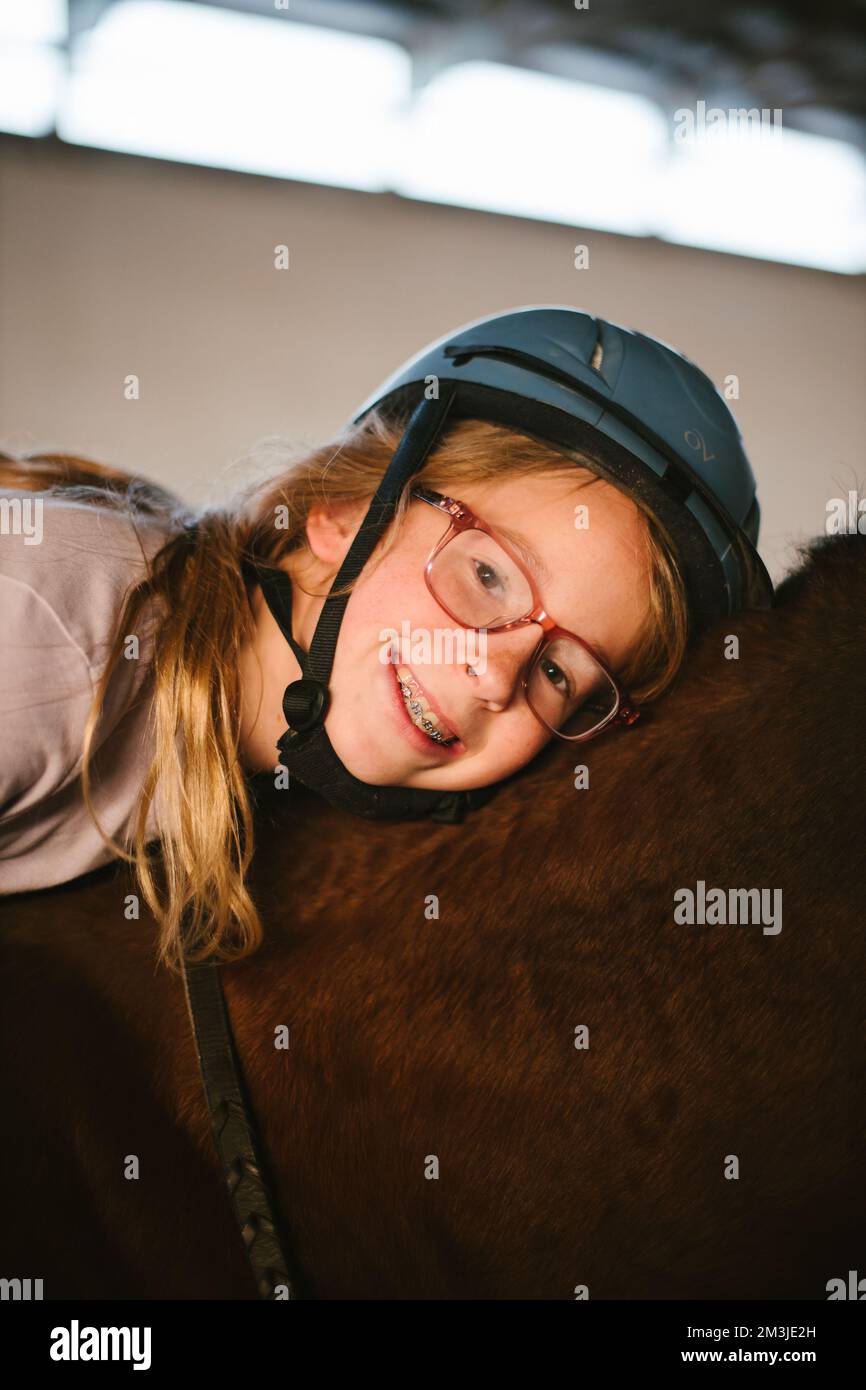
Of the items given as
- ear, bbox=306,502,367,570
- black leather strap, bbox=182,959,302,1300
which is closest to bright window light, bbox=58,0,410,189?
ear, bbox=306,502,367,570

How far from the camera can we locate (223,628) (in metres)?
0.76

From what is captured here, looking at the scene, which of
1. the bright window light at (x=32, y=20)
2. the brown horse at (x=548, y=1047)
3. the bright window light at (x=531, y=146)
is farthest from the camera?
the bright window light at (x=531, y=146)

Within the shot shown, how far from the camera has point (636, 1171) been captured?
1.67ft

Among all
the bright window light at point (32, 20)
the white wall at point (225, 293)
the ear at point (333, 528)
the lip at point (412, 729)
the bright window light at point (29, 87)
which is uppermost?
the bright window light at point (32, 20)

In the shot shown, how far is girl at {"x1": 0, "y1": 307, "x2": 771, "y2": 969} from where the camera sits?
27.3 inches

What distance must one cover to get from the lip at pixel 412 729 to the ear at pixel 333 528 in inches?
5.1

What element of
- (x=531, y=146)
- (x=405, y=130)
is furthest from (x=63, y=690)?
(x=531, y=146)

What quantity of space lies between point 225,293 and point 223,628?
2.28 meters

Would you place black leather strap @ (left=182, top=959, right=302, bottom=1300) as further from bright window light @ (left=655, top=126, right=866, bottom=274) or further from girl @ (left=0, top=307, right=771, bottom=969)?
bright window light @ (left=655, top=126, right=866, bottom=274)

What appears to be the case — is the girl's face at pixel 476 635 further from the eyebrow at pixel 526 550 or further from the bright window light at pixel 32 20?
the bright window light at pixel 32 20

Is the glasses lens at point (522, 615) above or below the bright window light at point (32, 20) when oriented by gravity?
below

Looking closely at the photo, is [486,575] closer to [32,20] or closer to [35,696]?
[35,696]

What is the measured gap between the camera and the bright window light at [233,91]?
2502 mm

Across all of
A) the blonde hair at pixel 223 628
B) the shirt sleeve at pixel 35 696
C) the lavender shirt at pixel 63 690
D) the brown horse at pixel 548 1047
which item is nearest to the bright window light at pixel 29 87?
the blonde hair at pixel 223 628
